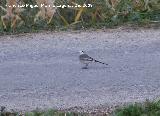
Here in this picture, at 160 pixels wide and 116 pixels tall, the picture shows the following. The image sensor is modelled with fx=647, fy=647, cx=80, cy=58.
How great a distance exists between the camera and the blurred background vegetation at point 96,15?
30.2 ft

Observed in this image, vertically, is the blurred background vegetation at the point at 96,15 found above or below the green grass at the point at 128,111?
above

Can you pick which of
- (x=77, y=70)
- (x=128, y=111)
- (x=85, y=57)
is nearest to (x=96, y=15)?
(x=85, y=57)

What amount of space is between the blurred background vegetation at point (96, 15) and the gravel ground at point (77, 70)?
326 mm

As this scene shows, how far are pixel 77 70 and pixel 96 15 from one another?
2.36m

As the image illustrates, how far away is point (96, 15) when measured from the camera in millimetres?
9484

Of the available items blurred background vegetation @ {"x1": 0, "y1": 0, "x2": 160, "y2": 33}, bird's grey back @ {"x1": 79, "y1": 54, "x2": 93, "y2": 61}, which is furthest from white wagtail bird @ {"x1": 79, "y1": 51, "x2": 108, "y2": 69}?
blurred background vegetation @ {"x1": 0, "y1": 0, "x2": 160, "y2": 33}

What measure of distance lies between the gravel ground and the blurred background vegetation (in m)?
0.33

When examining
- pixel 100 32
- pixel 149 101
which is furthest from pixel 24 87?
pixel 100 32

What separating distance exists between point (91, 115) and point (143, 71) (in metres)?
1.72

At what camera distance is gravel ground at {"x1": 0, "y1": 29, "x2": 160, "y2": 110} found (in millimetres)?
6184

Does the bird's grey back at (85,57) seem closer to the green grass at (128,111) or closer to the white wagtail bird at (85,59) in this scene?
the white wagtail bird at (85,59)

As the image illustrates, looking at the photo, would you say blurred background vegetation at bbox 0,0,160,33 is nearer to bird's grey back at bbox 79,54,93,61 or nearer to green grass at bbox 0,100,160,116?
bird's grey back at bbox 79,54,93,61

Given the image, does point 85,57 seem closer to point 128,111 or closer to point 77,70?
point 77,70

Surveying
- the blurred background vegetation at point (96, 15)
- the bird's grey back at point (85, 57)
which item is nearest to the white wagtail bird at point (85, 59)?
the bird's grey back at point (85, 57)
